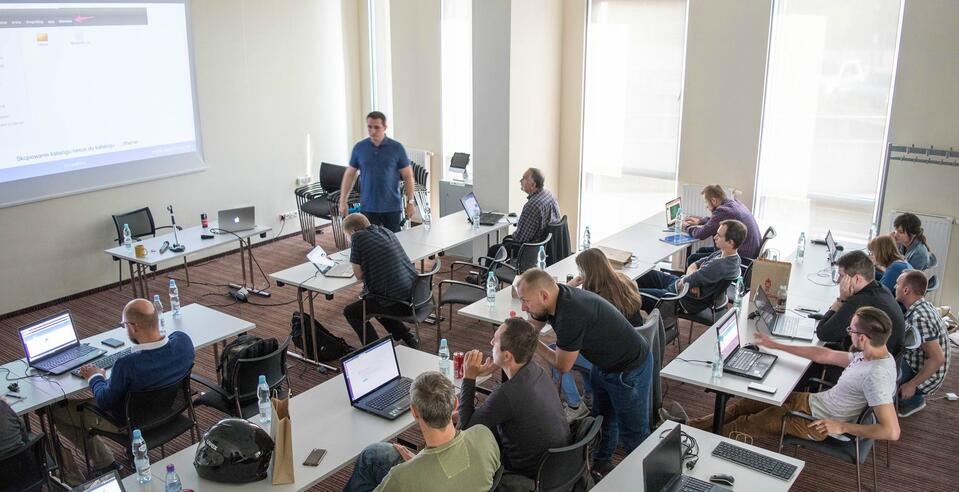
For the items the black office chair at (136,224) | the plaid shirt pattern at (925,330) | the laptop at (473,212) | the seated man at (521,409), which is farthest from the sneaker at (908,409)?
the black office chair at (136,224)

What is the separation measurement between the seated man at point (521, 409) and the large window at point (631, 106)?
5631 millimetres

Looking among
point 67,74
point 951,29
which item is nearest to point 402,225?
point 67,74

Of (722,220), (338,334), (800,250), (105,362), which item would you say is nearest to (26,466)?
(105,362)

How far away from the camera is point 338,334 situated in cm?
743

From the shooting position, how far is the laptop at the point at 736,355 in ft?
15.6

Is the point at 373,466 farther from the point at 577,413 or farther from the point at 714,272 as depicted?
the point at 714,272

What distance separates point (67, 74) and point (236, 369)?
4742mm

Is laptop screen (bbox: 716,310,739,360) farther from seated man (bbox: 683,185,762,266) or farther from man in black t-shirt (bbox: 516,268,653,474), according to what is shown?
seated man (bbox: 683,185,762,266)

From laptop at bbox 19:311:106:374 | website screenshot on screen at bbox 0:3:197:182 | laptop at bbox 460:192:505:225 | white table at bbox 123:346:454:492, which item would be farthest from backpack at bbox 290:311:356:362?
website screenshot on screen at bbox 0:3:197:182

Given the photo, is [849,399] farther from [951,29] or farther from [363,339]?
[951,29]

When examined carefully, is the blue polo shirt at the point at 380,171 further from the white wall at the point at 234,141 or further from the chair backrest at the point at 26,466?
the chair backrest at the point at 26,466

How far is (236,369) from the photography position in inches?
188

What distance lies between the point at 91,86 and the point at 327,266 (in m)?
3.55

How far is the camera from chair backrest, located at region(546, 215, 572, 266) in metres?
7.41
